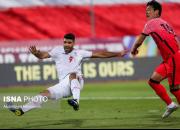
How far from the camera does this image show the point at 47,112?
46.4ft

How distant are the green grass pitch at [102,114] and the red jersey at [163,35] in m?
1.36

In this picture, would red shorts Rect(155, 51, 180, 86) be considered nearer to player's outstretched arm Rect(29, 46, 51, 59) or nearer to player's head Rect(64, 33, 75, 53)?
player's head Rect(64, 33, 75, 53)

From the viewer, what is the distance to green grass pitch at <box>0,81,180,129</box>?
11.8 m

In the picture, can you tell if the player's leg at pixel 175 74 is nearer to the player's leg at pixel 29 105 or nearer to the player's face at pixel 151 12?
the player's face at pixel 151 12

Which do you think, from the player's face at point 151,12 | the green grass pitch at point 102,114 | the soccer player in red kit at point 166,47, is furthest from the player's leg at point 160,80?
the player's face at point 151,12

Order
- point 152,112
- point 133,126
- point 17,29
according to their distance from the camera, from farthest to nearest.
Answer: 1. point 17,29
2. point 152,112
3. point 133,126

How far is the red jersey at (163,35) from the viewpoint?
1271 cm

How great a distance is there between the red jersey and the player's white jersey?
4.83 ft

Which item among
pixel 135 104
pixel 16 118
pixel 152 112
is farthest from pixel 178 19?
pixel 16 118

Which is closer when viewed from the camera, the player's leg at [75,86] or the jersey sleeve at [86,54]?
the player's leg at [75,86]

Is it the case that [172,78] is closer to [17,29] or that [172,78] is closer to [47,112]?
[47,112]

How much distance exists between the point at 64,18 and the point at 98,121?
1546 cm

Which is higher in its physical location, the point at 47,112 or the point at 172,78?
the point at 172,78

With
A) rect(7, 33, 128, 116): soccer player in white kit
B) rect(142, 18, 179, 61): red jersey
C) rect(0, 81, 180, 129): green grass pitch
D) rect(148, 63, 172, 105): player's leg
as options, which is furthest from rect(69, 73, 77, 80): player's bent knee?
rect(142, 18, 179, 61): red jersey
